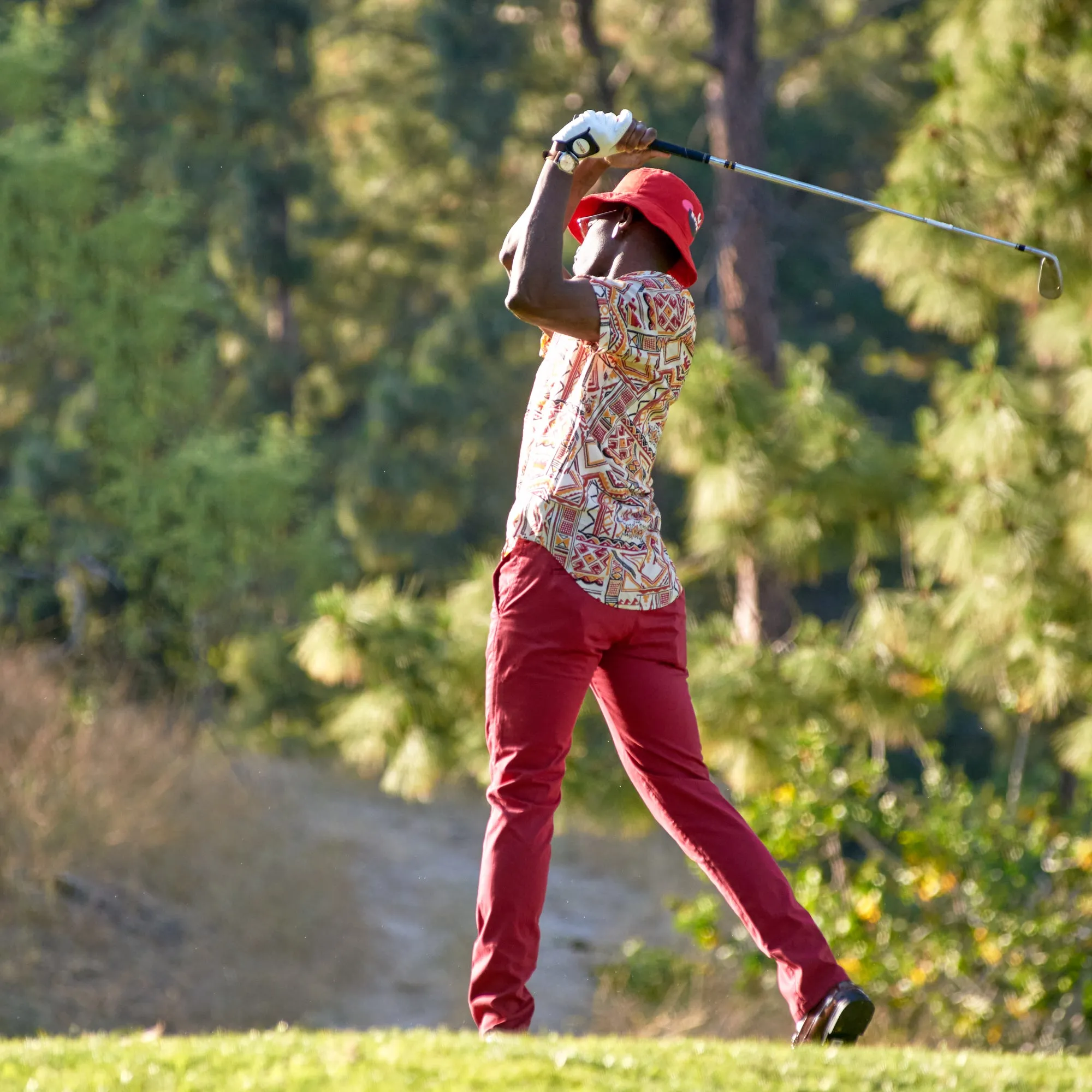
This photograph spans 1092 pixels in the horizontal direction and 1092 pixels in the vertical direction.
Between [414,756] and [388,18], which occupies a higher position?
[388,18]

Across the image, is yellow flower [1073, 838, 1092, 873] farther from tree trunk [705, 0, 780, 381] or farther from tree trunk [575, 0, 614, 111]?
tree trunk [575, 0, 614, 111]

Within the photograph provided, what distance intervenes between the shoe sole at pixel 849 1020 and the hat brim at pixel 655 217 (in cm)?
137

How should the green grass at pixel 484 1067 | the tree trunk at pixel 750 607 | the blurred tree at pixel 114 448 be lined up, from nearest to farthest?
the green grass at pixel 484 1067, the tree trunk at pixel 750 607, the blurred tree at pixel 114 448

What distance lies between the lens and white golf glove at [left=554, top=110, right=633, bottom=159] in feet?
9.12

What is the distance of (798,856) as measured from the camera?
22.8ft

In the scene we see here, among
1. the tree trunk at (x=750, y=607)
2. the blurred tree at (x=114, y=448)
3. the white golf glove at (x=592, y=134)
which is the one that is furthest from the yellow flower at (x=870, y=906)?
the blurred tree at (x=114, y=448)

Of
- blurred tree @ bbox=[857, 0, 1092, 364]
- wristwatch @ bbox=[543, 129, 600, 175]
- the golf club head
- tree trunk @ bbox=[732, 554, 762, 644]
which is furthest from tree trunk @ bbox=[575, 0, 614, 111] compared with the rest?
wristwatch @ bbox=[543, 129, 600, 175]

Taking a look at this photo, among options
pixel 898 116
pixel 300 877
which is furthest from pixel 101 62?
pixel 300 877

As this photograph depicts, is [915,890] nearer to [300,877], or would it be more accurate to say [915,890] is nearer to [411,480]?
[300,877]

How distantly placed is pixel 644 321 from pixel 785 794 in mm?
3348

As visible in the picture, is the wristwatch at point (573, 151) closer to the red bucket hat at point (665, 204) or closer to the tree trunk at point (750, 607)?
the red bucket hat at point (665, 204)

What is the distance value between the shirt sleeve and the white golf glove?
230mm

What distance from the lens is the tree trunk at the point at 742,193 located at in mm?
7051

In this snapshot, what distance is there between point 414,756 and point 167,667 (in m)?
7.17
